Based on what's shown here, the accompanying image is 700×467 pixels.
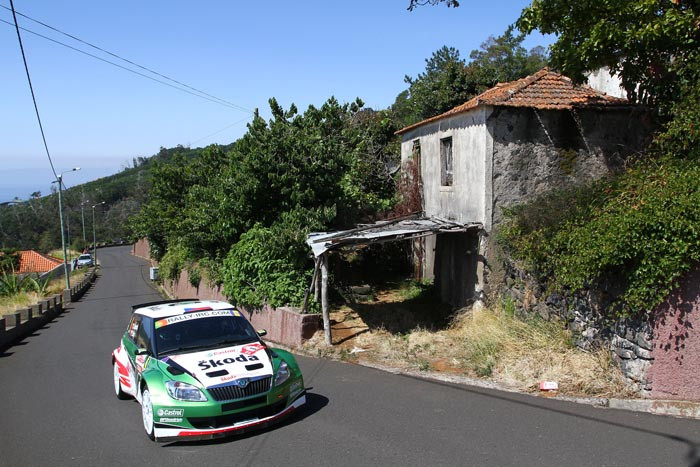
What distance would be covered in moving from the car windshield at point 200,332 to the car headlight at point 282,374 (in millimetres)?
759


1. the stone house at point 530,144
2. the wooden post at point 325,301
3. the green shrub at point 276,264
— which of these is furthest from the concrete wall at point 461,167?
the wooden post at point 325,301

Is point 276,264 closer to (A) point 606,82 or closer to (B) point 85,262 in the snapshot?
(A) point 606,82

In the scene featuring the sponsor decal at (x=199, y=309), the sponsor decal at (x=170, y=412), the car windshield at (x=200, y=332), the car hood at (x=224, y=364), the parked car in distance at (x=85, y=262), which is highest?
the sponsor decal at (x=199, y=309)

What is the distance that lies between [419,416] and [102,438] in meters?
3.97

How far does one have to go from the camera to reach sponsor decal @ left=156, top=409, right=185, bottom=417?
688cm

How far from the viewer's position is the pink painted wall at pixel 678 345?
7.45 meters

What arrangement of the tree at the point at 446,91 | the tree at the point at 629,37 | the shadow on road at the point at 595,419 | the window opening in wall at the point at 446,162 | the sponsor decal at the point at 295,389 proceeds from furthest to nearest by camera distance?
the tree at the point at 446,91
the window opening in wall at the point at 446,162
the tree at the point at 629,37
the sponsor decal at the point at 295,389
the shadow on road at the point at 595,419

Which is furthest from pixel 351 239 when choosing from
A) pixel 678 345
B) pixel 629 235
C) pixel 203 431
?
pixel 678 345

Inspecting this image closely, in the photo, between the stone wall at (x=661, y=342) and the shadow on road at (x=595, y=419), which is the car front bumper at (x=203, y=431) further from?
the stone wall at (x=661, y=342)

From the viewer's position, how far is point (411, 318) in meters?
15.0

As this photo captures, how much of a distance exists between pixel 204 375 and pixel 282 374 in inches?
38.5

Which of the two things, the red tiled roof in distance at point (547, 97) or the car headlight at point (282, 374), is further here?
the red tiled roof in distance at point (547, 97)

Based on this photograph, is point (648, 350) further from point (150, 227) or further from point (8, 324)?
point (150, 227)

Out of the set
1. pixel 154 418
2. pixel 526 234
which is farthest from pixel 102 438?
pixel 526 234
